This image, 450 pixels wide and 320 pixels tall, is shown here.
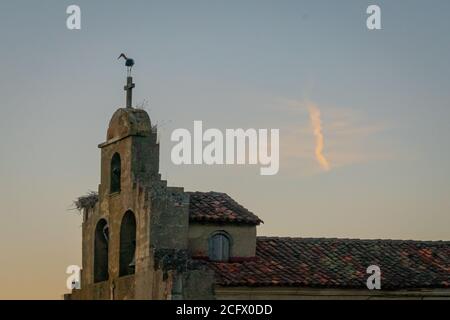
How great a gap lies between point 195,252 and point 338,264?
487 cm

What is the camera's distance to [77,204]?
51031 mm

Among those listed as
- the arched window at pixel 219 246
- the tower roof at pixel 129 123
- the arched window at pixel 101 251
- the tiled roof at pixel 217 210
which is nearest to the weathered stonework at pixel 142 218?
the tower roof at pixel 129 123

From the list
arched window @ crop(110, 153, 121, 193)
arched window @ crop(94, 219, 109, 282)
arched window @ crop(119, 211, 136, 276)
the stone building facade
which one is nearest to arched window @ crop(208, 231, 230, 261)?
the stone building facade

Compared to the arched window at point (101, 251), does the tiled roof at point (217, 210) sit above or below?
above

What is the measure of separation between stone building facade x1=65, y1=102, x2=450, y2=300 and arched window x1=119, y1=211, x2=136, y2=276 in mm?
31

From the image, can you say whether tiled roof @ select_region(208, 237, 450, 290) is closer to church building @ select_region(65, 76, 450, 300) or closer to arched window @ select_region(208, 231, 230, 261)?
church building @ select_region(65, 76, 450, 300)

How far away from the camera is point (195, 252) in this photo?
47.0m

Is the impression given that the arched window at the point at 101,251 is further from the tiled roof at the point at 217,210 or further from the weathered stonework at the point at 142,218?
the tiled roof at the point at 217,210

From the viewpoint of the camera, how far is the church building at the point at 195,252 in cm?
4578

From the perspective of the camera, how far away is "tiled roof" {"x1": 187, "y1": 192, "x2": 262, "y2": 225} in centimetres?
4734

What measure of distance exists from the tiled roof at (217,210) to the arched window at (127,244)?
2.02 m
